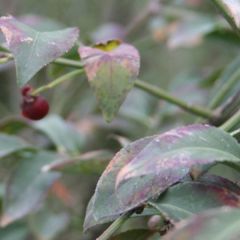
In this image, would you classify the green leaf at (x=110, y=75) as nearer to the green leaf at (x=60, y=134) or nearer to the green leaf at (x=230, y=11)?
the green leaf at (x=230, y=11)

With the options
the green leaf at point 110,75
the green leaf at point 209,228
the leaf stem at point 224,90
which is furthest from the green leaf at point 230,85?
the green leaf at point 209,228

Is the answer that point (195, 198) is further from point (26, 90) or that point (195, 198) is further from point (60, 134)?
point (60, 134)

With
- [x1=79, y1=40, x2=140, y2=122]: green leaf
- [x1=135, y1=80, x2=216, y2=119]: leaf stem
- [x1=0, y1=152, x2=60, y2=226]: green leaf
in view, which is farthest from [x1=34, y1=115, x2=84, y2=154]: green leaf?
[x1=79, y1=40, x2=140, y2=122]: green leaf

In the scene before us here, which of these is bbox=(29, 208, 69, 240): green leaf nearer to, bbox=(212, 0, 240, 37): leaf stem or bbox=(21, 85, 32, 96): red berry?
bbox=(21, 85, 32, 96): red berry

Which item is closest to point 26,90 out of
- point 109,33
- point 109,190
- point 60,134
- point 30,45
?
point 30,45

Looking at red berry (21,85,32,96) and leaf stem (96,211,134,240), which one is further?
red berry (21,85,32,96)

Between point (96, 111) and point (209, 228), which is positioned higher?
point (209, 228)
